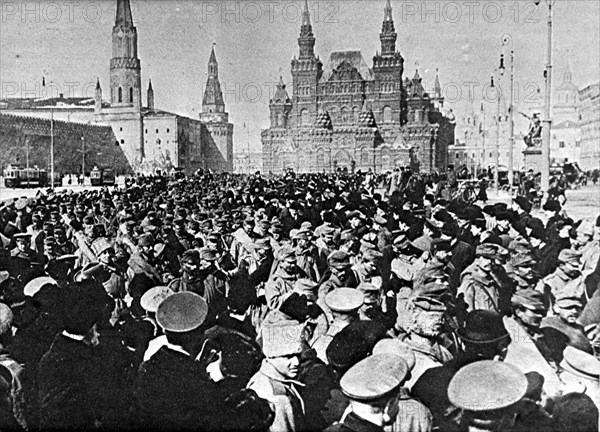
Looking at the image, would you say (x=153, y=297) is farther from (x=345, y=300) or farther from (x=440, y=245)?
(x=440, y=245)

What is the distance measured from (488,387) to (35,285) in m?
3.30

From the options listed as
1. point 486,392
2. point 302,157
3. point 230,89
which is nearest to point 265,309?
point 486,392

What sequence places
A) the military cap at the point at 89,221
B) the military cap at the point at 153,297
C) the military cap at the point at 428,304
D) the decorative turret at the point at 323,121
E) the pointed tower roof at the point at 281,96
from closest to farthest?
the military cap at the point at 428,304 → the military cap at the point at 153,297 → the military cap at the point at 89,221 → the pointed tower roof at the point at 281,96 → the decorative turret at the point at 323,121

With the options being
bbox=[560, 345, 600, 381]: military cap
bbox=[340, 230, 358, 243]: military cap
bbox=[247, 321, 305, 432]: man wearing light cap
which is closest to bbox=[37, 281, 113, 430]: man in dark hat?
bbox=[247, 321, 305, 432]: man wearing light cap

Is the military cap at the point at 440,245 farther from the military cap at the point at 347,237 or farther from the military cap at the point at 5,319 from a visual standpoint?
the military cap at the point at 5,319

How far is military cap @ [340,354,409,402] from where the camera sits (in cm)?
267

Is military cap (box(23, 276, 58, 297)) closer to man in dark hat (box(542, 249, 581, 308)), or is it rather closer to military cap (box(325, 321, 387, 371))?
military cap (box(325, 321, 387, 371))

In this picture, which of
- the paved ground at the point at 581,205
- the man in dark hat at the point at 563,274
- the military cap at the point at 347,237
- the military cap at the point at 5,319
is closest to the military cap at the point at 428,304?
the man in dark hat at the point at 563,274

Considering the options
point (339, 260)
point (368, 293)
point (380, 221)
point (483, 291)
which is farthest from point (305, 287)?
point (380, 221)

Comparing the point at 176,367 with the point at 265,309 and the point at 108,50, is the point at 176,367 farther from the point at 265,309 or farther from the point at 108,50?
the point at 108,50

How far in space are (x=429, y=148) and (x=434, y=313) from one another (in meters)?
64.2

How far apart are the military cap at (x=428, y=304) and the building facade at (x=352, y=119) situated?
2290 inches

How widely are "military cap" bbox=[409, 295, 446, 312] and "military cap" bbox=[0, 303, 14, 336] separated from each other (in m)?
2.30

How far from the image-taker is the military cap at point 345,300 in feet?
12.8
